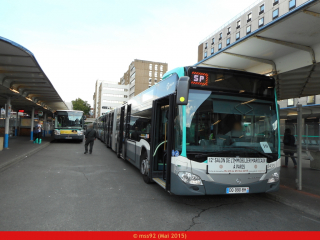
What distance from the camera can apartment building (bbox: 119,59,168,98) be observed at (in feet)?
325

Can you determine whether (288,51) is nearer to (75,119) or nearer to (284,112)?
(284,112)

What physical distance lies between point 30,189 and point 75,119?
15.4 m

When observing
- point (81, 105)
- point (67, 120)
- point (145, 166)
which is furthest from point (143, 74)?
point (145, 166)

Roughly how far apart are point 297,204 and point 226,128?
240cm

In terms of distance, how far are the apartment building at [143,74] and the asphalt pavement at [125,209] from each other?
91.9 meters

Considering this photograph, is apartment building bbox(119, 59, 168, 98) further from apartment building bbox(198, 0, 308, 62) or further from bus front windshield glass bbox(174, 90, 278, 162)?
bus front windshield glass bbox(174, 90, 278, 162)

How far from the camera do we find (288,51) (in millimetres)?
6477

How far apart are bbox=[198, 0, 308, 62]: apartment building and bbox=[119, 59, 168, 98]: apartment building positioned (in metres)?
44.2

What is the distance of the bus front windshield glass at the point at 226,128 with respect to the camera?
182 inches

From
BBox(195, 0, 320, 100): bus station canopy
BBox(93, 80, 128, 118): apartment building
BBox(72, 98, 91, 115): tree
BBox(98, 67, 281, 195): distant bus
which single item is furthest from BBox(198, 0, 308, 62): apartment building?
BBox(93, 80, 128, 118): apartment building

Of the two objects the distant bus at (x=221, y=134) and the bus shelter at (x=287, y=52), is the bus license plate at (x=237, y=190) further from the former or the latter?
the bus shelter at (x=287, y=52)

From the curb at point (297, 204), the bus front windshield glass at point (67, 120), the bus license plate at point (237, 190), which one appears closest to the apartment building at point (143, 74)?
the bus front windshield glass at point (67, 120)

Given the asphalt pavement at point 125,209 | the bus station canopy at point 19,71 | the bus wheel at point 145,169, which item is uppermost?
the bus station canopy at point 19,71

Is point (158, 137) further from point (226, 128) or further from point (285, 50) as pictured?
point (285, 50)
